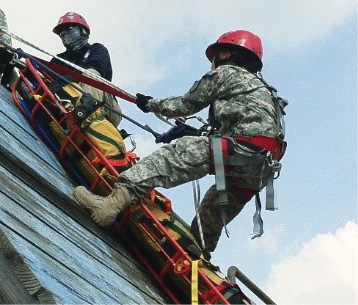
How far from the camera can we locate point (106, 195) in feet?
24.8

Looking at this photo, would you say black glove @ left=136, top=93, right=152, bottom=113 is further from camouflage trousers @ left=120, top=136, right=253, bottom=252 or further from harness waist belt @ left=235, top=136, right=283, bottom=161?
harness waist belt @ left=235, top=136, right=283, bottom=161

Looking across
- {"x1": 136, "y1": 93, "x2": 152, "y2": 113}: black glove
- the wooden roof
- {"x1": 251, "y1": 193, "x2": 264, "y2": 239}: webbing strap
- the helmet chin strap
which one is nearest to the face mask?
the wooden roof

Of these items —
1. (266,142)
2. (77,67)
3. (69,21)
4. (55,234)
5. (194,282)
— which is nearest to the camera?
(55,234)

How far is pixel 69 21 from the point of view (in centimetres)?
959

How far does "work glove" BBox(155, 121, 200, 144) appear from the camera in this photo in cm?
823

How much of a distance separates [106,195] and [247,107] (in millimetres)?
1265

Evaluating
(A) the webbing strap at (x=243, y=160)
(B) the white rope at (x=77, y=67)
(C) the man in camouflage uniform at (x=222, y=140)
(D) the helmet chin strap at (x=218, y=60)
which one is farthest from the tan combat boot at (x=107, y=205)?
(D) the helmet chin strap at (x=218, y=60)

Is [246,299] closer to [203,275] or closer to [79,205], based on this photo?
[203,275]

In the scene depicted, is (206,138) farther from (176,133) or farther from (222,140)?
(176,133)

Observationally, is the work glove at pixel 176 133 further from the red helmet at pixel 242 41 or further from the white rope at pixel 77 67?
the red helmet at pixel 242 41

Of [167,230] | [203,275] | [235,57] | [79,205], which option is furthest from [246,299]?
[235,57]

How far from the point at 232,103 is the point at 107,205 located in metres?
1.30

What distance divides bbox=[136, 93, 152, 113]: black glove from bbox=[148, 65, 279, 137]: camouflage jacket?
0.13 m

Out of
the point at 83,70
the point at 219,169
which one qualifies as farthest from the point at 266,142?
the point at 83,70
